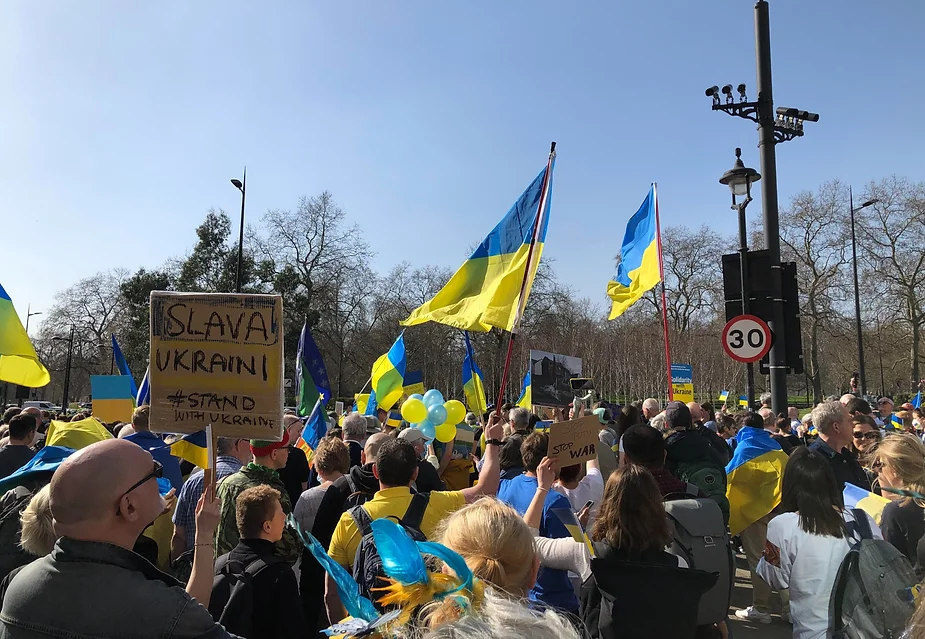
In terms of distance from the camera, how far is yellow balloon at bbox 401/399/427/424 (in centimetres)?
802

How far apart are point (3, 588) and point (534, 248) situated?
489 cm

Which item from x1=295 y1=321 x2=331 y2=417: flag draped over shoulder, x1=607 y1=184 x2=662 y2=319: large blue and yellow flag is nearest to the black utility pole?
x1=607 y1=184 x2=662 y2=319: large blue and yellow flag

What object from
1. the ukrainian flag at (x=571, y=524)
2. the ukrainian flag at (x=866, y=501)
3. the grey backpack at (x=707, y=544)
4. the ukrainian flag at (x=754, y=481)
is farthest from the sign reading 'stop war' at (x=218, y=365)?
the ukrainian flag at (x=754, y=481)

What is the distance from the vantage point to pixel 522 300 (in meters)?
6.01

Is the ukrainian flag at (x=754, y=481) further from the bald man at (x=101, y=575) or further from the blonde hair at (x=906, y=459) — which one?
the bald man at (x=101, y=575)

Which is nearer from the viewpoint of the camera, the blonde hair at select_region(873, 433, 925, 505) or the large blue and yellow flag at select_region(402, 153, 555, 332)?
the blonde hair at select_region(873, 433, 925, 505)

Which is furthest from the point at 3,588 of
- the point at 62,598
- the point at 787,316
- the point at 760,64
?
the point at 760,64

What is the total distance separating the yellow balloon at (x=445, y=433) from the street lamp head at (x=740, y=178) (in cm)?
522

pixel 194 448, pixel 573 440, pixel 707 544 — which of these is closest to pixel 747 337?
pixel 573 440

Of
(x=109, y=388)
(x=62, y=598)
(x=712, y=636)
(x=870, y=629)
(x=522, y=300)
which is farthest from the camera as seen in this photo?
(x=109, y=388)

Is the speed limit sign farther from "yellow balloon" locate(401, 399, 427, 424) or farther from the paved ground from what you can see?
"yellow balloon" locate(401, 399, 427, 424)

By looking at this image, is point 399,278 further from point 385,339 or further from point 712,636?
point 712,636

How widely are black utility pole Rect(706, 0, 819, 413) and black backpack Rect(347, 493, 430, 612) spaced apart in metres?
5.45

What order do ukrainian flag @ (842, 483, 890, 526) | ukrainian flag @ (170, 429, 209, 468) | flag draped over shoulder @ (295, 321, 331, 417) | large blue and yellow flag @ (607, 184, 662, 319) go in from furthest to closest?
flag draped over shoulder @ (295, 321, 331, 417) < large blue and yellow flag @ (607, 184, 662, 319) < ukrainian flag @ (842, 483, 890, 526) < ukrainian flag @ (170, 429, 209, 468)
